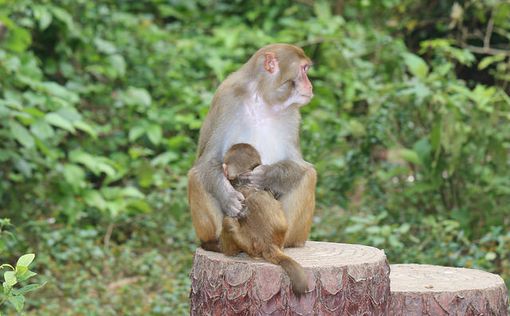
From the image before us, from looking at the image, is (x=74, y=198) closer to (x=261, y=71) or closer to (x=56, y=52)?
(x=56, y=52)

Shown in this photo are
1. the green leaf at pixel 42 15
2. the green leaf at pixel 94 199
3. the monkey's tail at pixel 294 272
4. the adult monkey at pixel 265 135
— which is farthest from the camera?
the green leaf at pixel 42 15

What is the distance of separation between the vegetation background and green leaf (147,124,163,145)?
0.02 metres

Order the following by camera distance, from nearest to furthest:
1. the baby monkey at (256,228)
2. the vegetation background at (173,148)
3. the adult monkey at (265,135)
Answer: the baby monkey at (256,228)
the adult monkey at (265,135)
the vegetation background at (173,148)

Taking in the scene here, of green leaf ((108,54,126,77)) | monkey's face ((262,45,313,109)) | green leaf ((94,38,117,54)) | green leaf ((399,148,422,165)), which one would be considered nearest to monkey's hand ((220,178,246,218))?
monkey's face ((262,45,313,109))

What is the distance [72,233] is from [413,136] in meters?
2.82

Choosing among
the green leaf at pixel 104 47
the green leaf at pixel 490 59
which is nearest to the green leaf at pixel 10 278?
the green leaf at pixel 490 59

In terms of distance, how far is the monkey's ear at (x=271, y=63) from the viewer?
4207 mm

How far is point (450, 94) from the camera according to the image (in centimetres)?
744

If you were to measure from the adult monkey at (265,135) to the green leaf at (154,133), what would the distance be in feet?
12.5

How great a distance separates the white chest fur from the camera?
13.9 ft

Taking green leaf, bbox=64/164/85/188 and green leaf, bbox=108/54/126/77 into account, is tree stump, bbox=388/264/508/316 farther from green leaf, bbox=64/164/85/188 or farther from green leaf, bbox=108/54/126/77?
green leaf, bbox=108/54/126/77

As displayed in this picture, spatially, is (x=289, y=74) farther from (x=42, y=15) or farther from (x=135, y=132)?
(x=42, y=15)

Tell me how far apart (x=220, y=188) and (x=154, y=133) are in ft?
13.5

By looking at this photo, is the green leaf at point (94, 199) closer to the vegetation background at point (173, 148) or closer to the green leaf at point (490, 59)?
the vegetation background at point (173, 148)
